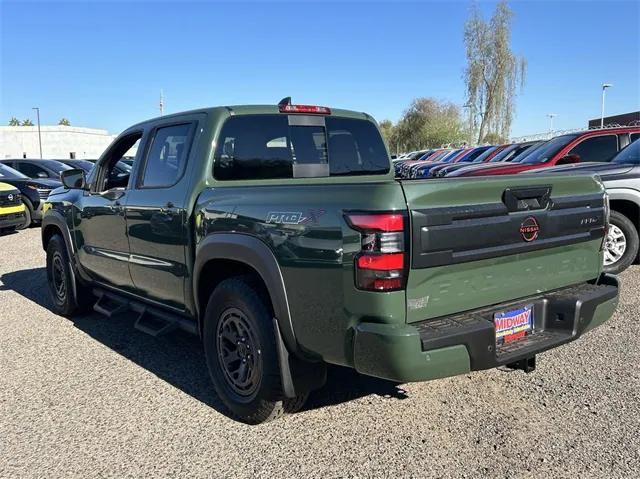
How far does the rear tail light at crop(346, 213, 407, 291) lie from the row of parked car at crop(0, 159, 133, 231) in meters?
8.75

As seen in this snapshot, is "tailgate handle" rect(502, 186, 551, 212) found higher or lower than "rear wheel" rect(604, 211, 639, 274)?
higher

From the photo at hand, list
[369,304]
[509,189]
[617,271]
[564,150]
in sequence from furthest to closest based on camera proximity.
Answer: [564,150] → [617,271] → [509,189] → [369,304]

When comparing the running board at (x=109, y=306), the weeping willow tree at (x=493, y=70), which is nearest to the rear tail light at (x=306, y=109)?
the running board at (x=109, y=306)

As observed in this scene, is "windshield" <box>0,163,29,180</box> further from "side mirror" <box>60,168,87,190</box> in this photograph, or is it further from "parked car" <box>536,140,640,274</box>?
"parked car" <box>536,140,640,274</box>

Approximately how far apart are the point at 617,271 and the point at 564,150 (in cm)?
299

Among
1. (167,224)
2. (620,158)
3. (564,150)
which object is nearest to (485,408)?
(167,224)

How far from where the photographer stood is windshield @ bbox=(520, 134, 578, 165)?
9.32m

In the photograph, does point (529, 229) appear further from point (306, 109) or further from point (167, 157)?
point (167, 157)

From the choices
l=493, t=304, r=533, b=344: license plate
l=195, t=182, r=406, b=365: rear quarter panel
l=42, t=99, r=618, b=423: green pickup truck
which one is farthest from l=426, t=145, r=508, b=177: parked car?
l=195, t=182, r=406, b=365: rear quarter panel

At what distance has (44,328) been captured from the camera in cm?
583

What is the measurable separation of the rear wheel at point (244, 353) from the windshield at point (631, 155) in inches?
234

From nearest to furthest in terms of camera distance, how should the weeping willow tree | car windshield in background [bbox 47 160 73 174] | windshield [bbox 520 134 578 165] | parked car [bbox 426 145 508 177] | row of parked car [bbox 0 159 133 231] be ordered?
windshield [bbox 520 134 578 165] → row of parked car [bbox 0 159 133 231] → parked car [bbox 426 145 508 177] → car windshield in background [bbox 47 160 73 174] → the weeping willow tree

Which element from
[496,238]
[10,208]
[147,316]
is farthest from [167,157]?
[10,208]

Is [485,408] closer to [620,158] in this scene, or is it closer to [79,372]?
[79,372]
